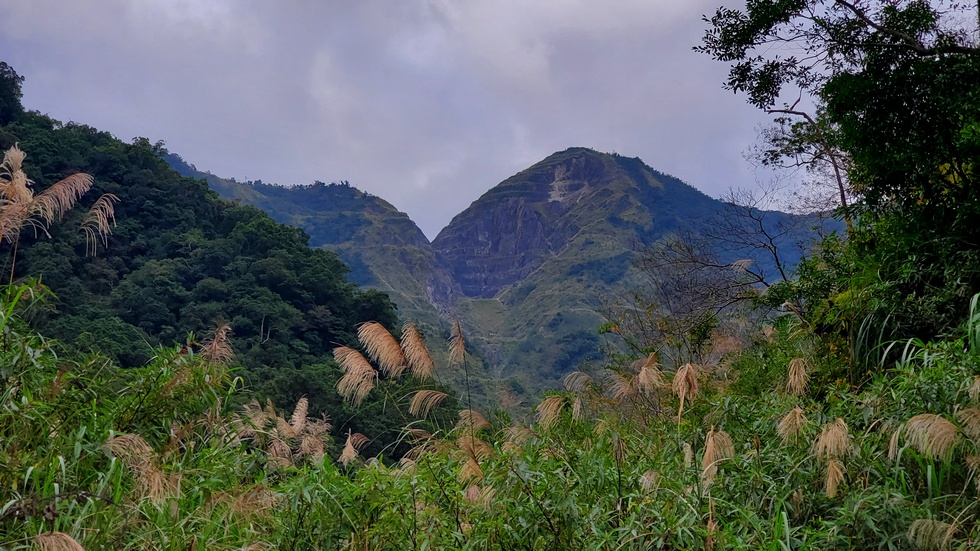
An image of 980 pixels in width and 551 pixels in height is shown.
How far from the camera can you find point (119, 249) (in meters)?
23.7

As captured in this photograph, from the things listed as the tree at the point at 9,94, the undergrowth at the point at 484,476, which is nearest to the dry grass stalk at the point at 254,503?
the undergrowth at the point at 484,476

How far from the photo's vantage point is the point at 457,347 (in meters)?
3.75

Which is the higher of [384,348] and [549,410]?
[384,348]

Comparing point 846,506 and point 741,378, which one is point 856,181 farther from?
point 846,506

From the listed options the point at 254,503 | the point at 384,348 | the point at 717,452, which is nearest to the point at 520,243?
the point at 384,348

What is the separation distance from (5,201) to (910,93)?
6.35 meters

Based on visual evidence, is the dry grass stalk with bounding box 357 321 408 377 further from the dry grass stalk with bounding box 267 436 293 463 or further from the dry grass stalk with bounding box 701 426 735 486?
the dry grass stalk with bounding box 701 426 735 486

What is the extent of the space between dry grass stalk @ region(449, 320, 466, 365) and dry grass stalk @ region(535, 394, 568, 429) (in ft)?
1.77

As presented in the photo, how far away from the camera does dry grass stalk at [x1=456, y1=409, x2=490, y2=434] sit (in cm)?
362

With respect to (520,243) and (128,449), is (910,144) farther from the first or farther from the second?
(520,243)

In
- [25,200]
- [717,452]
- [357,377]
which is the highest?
[25,200]

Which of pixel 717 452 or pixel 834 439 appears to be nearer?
pixel 834 439

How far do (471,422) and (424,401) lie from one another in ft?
0.97

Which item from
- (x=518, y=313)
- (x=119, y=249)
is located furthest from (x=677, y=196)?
(x=119, y=249)
